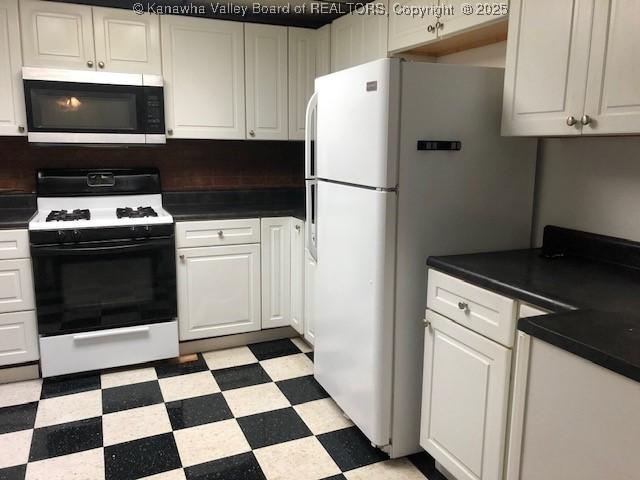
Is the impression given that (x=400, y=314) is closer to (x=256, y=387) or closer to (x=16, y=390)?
(x=256, y=387)

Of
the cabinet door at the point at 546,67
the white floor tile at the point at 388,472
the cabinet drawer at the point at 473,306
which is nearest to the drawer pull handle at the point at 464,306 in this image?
the cabinet drawer at the point at 473,306

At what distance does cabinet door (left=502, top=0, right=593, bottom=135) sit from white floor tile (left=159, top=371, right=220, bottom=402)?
1945 millimetres

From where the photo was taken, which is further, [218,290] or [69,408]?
[218,290]

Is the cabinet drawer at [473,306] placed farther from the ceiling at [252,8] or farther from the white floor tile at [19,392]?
the white floor tile at [19,392]

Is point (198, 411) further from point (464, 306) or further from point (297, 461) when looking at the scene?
point (464, 306)

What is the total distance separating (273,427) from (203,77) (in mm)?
2090

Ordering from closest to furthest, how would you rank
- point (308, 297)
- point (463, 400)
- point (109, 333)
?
point (463, 400) < point (109, 333) < point (308, 297)

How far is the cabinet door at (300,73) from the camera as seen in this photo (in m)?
3.33

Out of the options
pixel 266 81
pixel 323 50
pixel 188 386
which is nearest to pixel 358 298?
pixel 188 386

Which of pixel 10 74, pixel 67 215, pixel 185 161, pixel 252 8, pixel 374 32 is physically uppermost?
pixel 252 8

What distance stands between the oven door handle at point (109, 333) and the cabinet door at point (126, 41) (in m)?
1.50

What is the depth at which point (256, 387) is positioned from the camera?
8.92ft

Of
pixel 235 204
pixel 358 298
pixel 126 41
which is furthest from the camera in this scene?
pixel 235 204

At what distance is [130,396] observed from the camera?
262 cm
